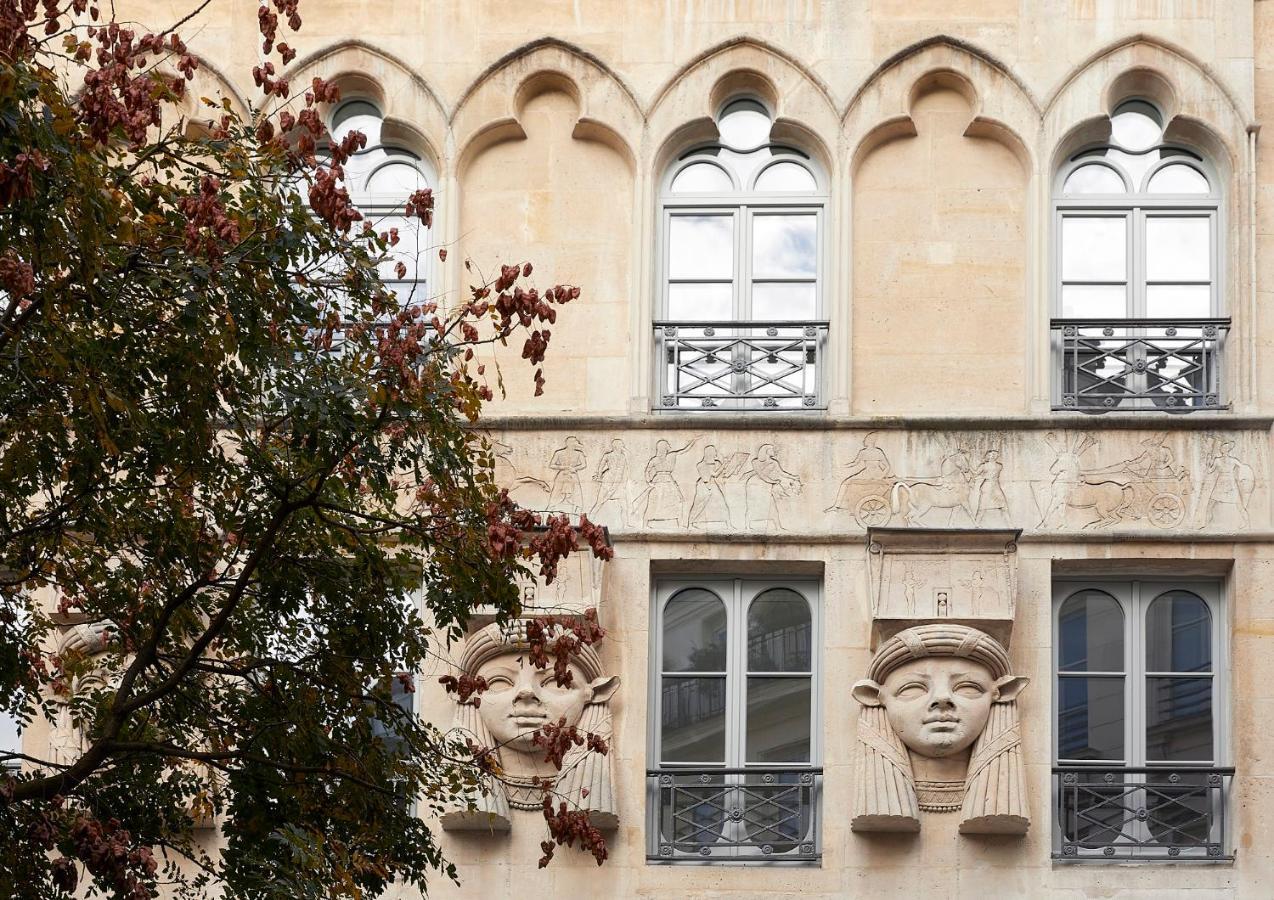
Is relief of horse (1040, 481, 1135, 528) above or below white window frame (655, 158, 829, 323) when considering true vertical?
below

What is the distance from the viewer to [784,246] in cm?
2019

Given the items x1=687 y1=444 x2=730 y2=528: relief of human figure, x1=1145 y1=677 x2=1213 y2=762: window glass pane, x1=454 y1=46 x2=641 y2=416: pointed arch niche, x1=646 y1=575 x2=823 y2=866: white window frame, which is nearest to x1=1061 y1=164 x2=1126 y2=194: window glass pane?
x1=454 y1=46 x2=641 y2=416: pointed arch niche

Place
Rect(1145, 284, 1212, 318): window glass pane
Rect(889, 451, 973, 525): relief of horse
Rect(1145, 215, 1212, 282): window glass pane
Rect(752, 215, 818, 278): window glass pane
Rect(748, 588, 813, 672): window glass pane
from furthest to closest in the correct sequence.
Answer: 1. Rect(752, 215, 818, 278): window glass pane
2. Rect(1145, 215, 1212, 282): window glass pane
3. Rect(1145, 284, 1212, 318): window glass pane
4. Rect(748, 588, 813, 672): window glass pane
5. Rect(889, 451, 973, 525): relief of horse

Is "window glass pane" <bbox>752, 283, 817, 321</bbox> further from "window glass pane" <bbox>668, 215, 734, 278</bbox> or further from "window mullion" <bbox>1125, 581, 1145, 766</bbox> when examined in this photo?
"window mullion" <bbox>1125, 581, 1145, 766</bbox>

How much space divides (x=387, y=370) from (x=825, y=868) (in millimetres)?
6126

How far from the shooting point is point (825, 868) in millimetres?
18578

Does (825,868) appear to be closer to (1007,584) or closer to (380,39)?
(1007,584)

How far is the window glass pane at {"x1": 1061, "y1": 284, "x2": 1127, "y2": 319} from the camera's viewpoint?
19.9 m

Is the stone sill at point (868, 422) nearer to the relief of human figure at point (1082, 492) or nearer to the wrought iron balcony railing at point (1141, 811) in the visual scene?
the relief of human figure at point (1082, 492)

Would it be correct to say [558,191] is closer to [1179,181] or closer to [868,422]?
[868,422]

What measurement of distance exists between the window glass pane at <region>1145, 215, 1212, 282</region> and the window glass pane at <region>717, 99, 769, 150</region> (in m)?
2.80

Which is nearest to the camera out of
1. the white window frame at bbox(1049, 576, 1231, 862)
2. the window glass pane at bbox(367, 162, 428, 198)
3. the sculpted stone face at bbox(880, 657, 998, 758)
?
the sculpted stone face at bbox(880, 657, 998, 758)

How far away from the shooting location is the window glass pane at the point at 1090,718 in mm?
18953

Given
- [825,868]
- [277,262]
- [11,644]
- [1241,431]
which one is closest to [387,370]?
[277,262]
